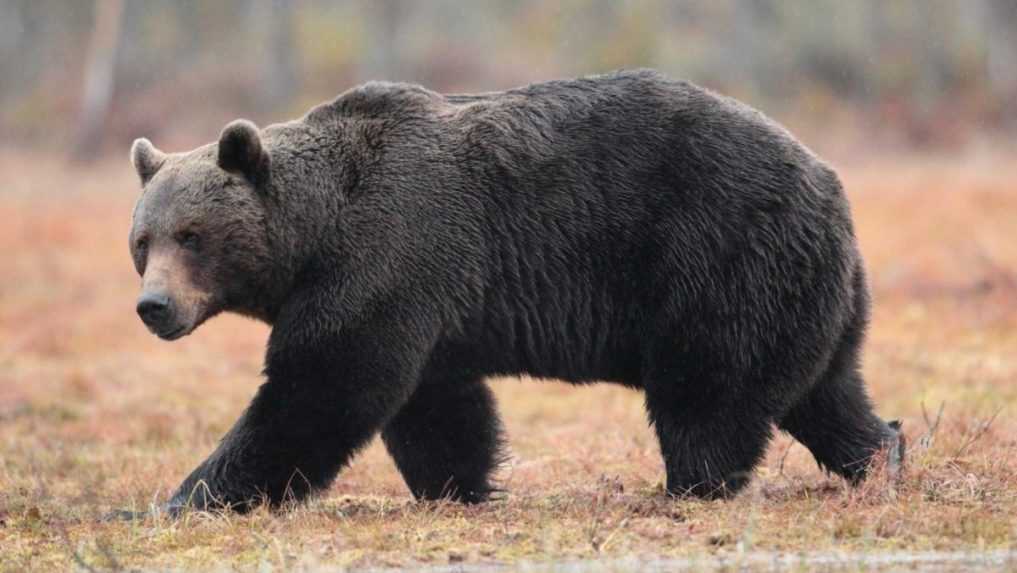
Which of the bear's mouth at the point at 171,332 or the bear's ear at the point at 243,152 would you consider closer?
the bear's mouth at the point at 171,332

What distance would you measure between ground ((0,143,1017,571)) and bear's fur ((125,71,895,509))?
0.42m

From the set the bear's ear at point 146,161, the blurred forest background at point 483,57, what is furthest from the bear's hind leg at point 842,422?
the blurred forest background at point 483,57

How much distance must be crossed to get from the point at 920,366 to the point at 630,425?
12.3ft

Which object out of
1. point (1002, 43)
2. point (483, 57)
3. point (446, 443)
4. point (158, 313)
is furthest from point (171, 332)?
point (483, 57)

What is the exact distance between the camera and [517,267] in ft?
24.4

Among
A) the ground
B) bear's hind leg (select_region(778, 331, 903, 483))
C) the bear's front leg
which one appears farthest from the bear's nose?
bear's hind leg (select_region(778, 331, 903, 483))

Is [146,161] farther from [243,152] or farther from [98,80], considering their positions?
[98,80]

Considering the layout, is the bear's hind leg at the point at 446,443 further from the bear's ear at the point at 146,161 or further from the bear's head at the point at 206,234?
the bear's ear at the point at 146,161

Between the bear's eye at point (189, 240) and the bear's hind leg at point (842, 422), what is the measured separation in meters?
2.93

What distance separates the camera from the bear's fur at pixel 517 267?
6.92 m

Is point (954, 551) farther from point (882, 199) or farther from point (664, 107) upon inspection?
point (882, 199)

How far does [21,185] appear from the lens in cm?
3250

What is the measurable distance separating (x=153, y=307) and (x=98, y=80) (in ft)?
118

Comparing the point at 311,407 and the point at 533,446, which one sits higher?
the point at 311,407
